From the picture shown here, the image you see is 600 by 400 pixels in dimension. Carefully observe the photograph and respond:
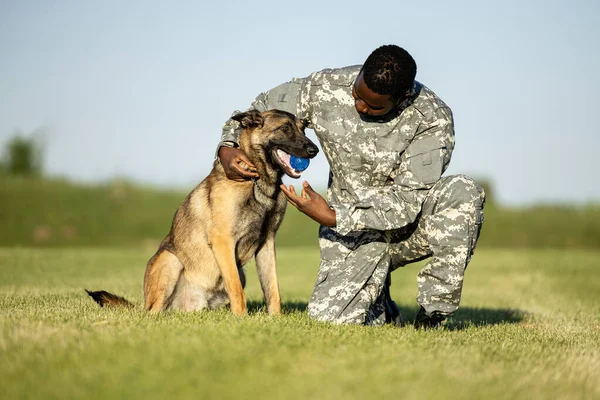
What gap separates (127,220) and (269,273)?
20442mm

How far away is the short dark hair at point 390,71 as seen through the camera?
491 cm

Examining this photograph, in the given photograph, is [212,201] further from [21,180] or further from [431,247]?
[21,180]

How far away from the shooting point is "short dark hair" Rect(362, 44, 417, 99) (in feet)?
16.1

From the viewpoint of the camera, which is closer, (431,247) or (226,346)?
(226,346)

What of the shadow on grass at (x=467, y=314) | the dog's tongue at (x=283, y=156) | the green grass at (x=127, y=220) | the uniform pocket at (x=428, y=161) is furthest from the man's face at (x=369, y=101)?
the green grass at (x=127, y=220)

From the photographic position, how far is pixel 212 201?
565cm

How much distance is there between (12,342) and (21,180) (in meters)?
25.1

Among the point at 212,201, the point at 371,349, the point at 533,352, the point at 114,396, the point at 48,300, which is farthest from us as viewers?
the point at 48,300

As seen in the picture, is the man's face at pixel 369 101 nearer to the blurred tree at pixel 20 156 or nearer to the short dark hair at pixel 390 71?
the short dark hair at pixel 390 71

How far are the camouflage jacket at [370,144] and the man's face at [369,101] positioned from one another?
259mm

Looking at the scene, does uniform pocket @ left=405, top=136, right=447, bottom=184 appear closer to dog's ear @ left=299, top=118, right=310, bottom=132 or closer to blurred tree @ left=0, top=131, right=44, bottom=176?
dog's ear @ left=299, top=118, right=310, bottom=132

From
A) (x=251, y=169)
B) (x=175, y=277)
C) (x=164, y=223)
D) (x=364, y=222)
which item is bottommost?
(x=164, y=223)

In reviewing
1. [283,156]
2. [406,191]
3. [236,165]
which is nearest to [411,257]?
[406,191]

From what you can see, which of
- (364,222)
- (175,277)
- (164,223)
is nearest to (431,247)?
(364,222)
